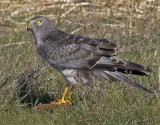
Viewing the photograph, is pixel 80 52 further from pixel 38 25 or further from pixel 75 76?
pixel 38 25

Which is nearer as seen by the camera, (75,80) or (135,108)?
(135,108)

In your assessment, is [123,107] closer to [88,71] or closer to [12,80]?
[88,71]

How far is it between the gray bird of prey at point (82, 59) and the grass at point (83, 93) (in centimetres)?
19

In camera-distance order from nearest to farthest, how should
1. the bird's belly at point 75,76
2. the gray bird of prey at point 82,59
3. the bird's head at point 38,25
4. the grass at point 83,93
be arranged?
the grass at point 83,93, the gray bird of prey at point 82,59, the bird's belly at point 75,76, the bird's head at point 38,25

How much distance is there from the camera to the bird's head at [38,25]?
21.6ft

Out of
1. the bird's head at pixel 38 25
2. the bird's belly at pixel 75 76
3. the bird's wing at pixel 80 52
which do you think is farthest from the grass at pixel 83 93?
the bird's head at pixel 38 25

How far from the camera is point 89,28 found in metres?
8.52

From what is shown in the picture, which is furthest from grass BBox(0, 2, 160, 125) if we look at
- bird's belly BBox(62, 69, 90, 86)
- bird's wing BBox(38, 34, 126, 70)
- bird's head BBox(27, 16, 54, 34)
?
bird's head BBox(27, 16, 54, 34)

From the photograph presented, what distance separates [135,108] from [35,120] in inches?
46.5

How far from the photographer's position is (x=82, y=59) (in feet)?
19.5

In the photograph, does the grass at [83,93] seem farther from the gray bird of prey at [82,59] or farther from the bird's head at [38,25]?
the bird's head at [38,25]

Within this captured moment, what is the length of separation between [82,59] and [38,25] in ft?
3.46

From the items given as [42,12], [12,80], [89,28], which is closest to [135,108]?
[12,80]

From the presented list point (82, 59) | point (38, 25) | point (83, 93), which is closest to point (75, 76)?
point (82, 59)
